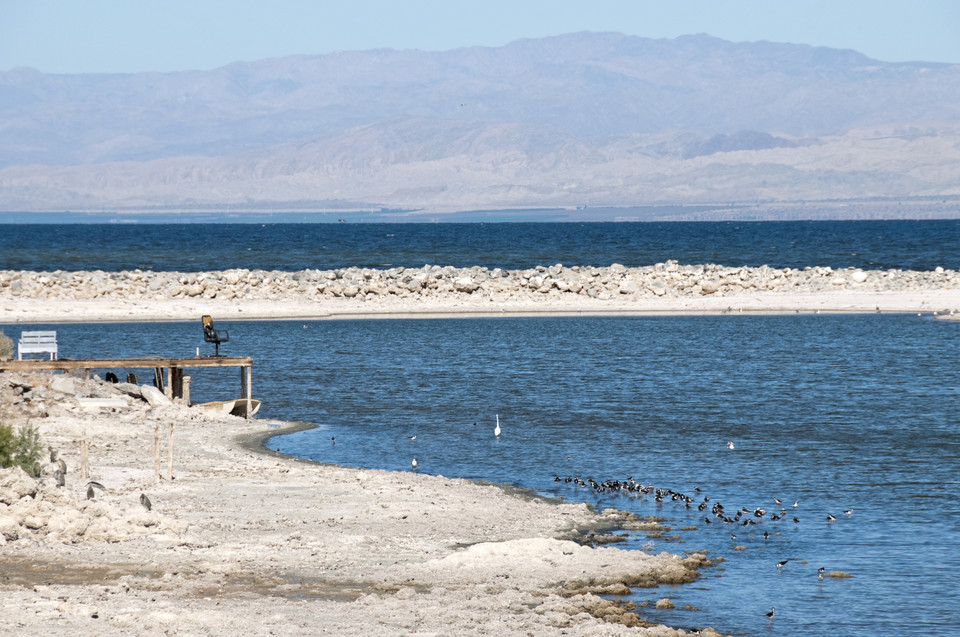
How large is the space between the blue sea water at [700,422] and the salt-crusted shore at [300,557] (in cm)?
116

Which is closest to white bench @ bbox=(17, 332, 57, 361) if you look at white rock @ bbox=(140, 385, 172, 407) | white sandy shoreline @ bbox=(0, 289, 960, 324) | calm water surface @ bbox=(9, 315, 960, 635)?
white rock @ bbox=(140, 385, 172, 407)

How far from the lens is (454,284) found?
66.0 metres

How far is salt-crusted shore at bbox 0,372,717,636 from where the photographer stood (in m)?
14.6

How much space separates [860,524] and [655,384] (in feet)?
55.2

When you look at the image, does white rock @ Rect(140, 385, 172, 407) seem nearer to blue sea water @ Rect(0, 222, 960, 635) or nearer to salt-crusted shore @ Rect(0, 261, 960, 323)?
blue sea water @ Rect(0, 222, 960, 635)

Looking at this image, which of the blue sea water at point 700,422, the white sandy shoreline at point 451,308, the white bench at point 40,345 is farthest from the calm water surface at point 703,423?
the white bench at point 40,345

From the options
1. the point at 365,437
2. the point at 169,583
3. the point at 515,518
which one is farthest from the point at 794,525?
the point at 365,437

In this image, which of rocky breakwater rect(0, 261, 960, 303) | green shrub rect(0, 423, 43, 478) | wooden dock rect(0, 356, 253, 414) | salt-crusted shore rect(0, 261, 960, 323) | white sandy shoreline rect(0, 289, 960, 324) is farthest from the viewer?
rocky breakwater rect(0, 261, 960, 303)

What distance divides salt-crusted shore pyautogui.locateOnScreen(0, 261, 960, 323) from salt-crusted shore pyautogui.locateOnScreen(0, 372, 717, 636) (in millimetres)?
→ 35468

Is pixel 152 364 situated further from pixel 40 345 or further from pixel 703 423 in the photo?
pixel 703 423

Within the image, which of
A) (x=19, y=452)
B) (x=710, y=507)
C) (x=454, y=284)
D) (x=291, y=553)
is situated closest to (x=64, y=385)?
(x=19, y=452)

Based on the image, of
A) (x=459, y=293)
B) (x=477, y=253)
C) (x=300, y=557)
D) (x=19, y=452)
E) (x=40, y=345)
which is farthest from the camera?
(x=477, y=253)

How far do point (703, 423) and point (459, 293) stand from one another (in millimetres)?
36128

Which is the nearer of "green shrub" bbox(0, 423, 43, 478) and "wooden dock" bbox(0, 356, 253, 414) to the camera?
"green shrub" bbox(0, 423, 43, 478)
